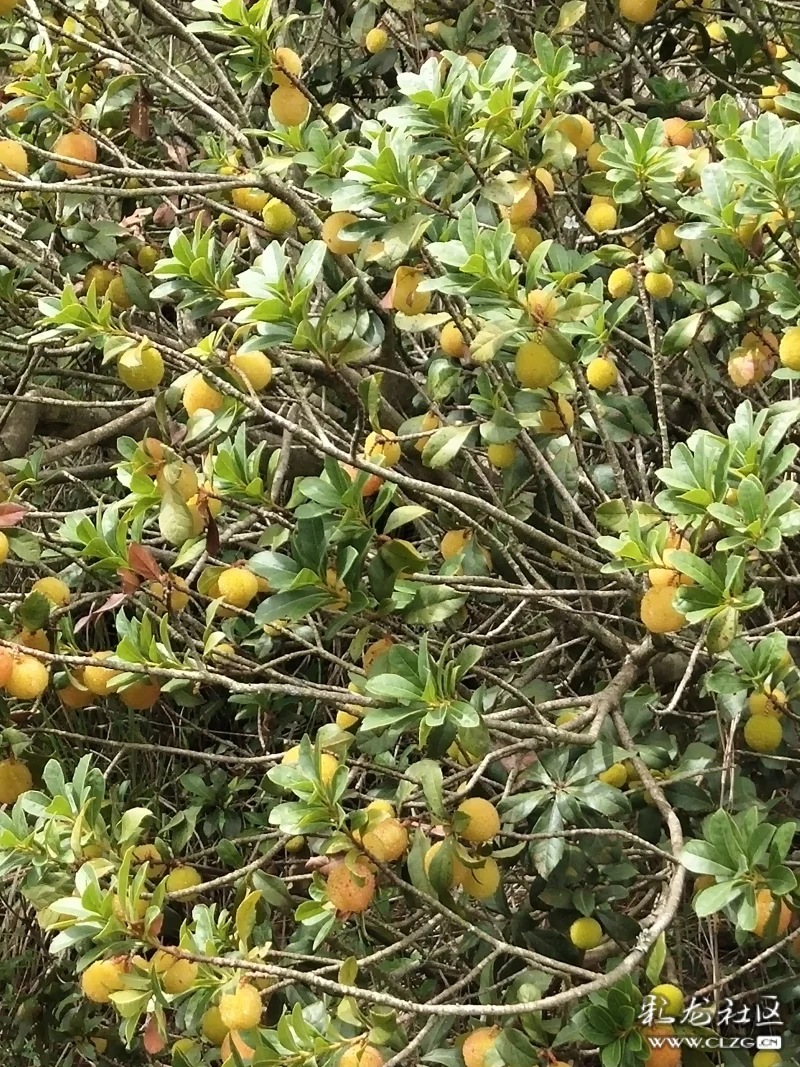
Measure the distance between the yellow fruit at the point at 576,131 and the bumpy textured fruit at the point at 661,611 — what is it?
0.61 m

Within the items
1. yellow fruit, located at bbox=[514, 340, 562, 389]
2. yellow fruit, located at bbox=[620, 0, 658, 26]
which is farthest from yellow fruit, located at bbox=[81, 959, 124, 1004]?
yellow fruit, located at bbox=[620, 0, 658, 26]

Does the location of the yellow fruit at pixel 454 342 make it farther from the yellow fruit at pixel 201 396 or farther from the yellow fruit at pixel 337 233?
the yellow fruit at pixel 201 396

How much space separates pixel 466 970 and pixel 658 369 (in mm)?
870

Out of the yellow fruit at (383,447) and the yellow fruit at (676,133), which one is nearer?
the yellow fruit at (383,447)

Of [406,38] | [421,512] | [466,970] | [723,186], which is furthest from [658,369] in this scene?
[406,38]

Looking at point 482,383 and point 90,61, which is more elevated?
point 90,61

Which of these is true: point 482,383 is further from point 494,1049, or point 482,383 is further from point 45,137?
point 45,137

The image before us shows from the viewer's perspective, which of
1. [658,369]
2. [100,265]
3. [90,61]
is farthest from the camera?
[90,61]

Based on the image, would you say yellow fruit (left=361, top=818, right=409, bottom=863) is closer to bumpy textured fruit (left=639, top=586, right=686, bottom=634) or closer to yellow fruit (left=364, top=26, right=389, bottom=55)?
bumpy textured fruit (left=639, top=586, right=686, bottom=634)

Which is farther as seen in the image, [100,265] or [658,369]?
[100,265]

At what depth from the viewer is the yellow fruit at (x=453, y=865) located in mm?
950

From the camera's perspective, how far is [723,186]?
3.73ft

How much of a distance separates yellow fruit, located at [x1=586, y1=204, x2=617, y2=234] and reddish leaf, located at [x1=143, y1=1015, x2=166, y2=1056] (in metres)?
1.13

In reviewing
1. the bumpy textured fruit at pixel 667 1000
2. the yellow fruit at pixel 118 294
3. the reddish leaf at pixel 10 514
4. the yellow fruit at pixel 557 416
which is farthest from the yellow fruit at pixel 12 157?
the bumpy textured fruit at pixel 667 1000
